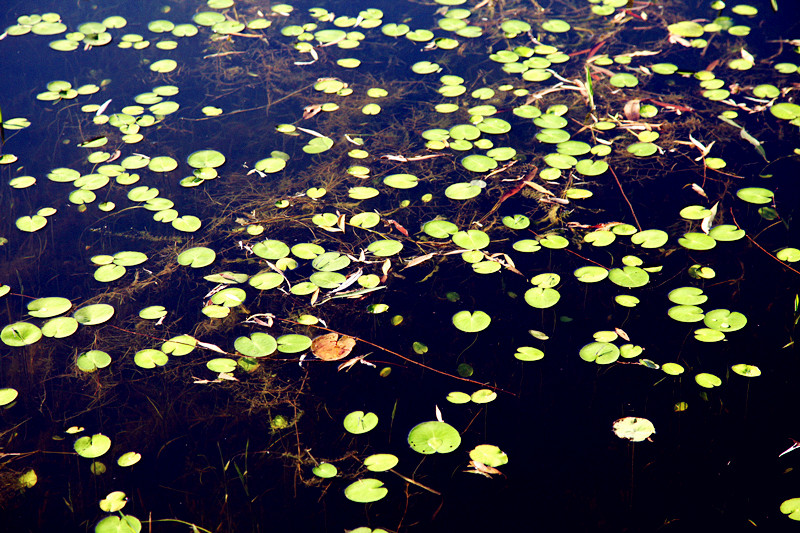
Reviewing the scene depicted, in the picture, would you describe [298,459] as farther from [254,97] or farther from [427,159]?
[254,97]

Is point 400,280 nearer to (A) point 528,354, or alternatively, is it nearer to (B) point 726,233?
(A) point 528,354

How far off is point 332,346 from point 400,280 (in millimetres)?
485

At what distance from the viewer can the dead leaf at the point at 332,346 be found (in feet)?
7.85

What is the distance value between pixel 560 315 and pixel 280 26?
135 inches

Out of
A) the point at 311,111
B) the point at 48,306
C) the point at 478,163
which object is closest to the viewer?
the point at 48,306

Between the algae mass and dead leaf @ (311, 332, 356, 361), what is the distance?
1cm

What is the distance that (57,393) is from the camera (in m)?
2.29

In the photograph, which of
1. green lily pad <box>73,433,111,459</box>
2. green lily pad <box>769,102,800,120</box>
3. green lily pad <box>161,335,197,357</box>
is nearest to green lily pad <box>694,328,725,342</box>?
green lily pad <box>769,102,800,120</box>

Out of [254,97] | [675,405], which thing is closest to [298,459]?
[675,405]

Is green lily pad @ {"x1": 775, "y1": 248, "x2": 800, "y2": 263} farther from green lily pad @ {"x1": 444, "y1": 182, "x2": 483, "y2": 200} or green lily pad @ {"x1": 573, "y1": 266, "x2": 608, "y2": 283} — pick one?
green lily pad @ {"x1": 444, "y1": 182, "x2": 483, "y2": 200}

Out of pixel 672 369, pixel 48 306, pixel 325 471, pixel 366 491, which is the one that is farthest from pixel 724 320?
pixel 48 306

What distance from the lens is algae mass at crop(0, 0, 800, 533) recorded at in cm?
200

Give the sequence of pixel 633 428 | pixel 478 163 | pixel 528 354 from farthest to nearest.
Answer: pixel 478 163 < pixel 528 354 < pixel 633 428

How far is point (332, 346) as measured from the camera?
2.43 meters
